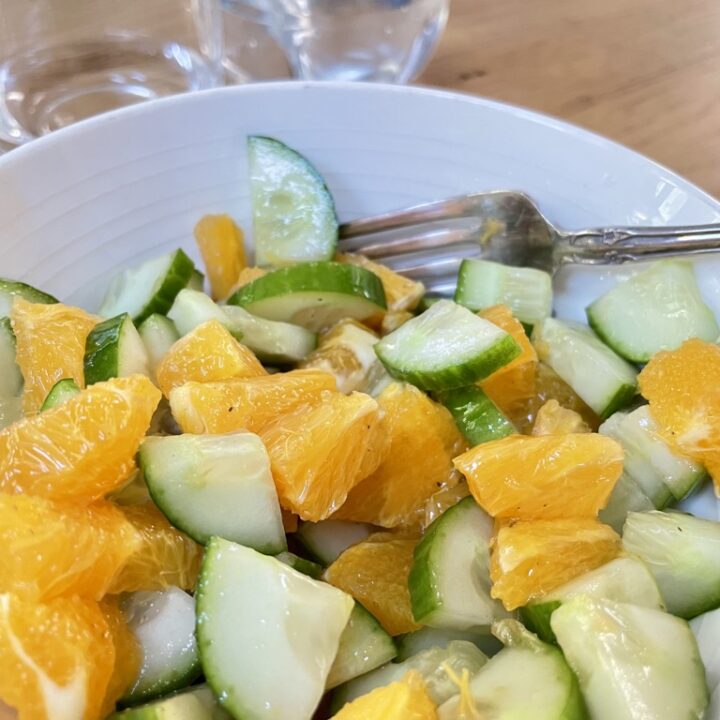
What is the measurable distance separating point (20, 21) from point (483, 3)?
0.98m

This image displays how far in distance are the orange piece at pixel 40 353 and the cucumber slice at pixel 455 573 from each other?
0.45 meters

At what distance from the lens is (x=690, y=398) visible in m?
0.98

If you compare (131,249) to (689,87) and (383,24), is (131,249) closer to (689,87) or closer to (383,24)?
(383,24)

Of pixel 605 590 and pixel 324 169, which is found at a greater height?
pixel 324 169

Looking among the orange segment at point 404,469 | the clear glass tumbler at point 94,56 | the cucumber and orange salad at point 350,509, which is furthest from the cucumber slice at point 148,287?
the clear glass tumbler at point 94,56

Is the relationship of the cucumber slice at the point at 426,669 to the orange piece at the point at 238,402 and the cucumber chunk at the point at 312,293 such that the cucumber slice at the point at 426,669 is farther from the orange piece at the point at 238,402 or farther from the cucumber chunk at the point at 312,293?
the cucumber chunk at the point at 312,293

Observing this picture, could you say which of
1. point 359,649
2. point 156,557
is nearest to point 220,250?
point 156,557

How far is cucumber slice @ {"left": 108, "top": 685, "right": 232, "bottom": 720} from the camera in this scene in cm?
75

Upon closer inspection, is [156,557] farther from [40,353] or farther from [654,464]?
[654,464]

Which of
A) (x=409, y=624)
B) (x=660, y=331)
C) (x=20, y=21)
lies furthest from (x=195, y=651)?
(x=20, y=21)

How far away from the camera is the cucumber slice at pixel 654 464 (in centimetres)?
100

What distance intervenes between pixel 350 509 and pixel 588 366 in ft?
1.20

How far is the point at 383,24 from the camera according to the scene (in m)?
1.74

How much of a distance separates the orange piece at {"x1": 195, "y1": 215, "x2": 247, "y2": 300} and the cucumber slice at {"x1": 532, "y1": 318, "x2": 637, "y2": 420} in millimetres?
454
